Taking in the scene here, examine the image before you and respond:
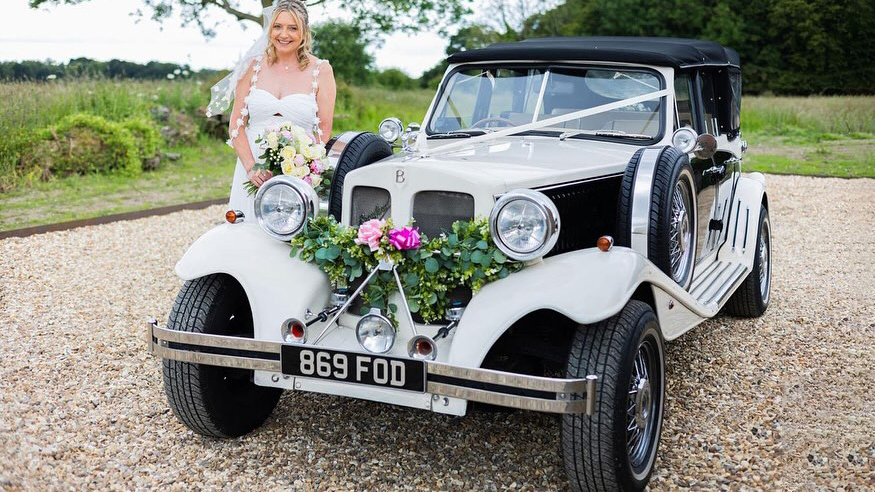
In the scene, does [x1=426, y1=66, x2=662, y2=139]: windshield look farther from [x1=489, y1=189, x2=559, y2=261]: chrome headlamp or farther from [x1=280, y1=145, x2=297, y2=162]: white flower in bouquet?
[x1=489, y1=189, x2=559, y2=261]: chrome headlamp

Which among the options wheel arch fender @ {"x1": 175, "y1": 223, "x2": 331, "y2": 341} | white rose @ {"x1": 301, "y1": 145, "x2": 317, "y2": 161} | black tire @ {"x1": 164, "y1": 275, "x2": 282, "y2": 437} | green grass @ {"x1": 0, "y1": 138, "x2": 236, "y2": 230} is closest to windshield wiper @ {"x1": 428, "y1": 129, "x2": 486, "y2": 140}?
white rose @ {"x1": 301, "y1": 145, "x2": 317, "y2": 161}

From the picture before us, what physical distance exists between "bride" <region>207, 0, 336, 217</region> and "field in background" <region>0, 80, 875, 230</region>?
510cm

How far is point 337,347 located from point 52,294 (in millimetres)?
4187

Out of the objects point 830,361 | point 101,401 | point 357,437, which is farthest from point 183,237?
point 830,361

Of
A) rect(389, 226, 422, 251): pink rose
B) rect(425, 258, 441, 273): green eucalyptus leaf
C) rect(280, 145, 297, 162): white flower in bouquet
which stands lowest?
rect(425, 258, 441, 273): green eucalyptus leaf

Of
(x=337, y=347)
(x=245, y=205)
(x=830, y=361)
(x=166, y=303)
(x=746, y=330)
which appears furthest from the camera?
(x=166, y=303)

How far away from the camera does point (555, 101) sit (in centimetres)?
476

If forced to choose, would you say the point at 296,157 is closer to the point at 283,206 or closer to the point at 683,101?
the point at 283,206

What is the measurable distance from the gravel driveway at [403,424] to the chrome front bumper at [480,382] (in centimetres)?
61

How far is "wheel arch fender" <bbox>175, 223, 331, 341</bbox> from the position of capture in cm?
339

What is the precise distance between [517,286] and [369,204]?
90 centimetres

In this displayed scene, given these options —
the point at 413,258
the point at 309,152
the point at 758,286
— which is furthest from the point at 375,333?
the point at 758,286

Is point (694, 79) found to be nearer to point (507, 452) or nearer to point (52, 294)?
point (507, 452)

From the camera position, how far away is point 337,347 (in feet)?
11.0
